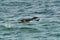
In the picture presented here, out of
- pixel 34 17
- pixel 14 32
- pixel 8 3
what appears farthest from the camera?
pixel 8 3

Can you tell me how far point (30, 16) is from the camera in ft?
44.5

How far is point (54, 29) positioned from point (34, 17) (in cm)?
174

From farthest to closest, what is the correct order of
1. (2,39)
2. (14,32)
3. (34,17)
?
(34,17), (14,32), (2,39)

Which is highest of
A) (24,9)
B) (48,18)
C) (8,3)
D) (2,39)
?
(8,3)

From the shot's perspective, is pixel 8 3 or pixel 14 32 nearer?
pixel 14 32

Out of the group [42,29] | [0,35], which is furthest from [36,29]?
[0,35]

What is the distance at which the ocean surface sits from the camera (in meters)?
10.8

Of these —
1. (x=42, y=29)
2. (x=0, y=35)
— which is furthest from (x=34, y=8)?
(x=0, y=35)

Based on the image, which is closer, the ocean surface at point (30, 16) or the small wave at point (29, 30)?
the ocean surface at point (30, 16)

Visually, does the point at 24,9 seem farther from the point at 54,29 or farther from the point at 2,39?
the point at 2,39

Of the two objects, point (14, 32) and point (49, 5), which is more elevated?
point (49, 5)

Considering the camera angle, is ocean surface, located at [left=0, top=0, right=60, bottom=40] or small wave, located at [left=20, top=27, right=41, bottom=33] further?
small wave, located at [left=20, top=27, right=41, bottom=33]

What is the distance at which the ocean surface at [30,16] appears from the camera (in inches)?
426

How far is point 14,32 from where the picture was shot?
11.1m
